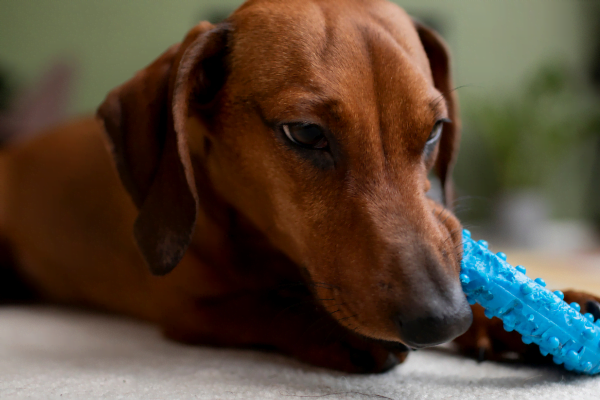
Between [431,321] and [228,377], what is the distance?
0.49 meters

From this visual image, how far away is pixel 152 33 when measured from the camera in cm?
500

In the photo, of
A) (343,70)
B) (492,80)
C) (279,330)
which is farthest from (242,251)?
(492,80)

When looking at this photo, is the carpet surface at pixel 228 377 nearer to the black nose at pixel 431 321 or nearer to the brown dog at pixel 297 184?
the brown dog at pixel 297 184

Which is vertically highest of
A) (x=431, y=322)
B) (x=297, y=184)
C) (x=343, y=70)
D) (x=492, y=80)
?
(x=343, y=70)

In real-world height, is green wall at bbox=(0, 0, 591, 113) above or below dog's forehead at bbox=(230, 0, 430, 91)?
below

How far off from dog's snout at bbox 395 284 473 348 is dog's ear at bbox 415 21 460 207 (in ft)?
2.83

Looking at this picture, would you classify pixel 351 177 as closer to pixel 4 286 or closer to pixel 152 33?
pixel 4 286

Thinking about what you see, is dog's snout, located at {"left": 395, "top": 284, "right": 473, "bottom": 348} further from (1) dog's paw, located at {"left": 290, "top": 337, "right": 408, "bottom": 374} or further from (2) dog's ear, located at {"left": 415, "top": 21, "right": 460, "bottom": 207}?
(2) dog's ear, located at {"left": 415, "top": 21, "right": 460, "bottom": 207}

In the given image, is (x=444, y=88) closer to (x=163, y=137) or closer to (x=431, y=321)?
(x=163, y=137)

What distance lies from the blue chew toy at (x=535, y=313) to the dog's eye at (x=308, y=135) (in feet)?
1.26

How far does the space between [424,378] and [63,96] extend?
4359 mm

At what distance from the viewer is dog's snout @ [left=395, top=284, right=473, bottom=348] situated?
0.86m

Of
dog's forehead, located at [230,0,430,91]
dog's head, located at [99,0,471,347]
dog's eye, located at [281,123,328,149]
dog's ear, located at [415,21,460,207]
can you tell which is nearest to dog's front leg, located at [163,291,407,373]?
dog's head, located at [99,0,471,347]

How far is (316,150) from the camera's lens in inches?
44.9
